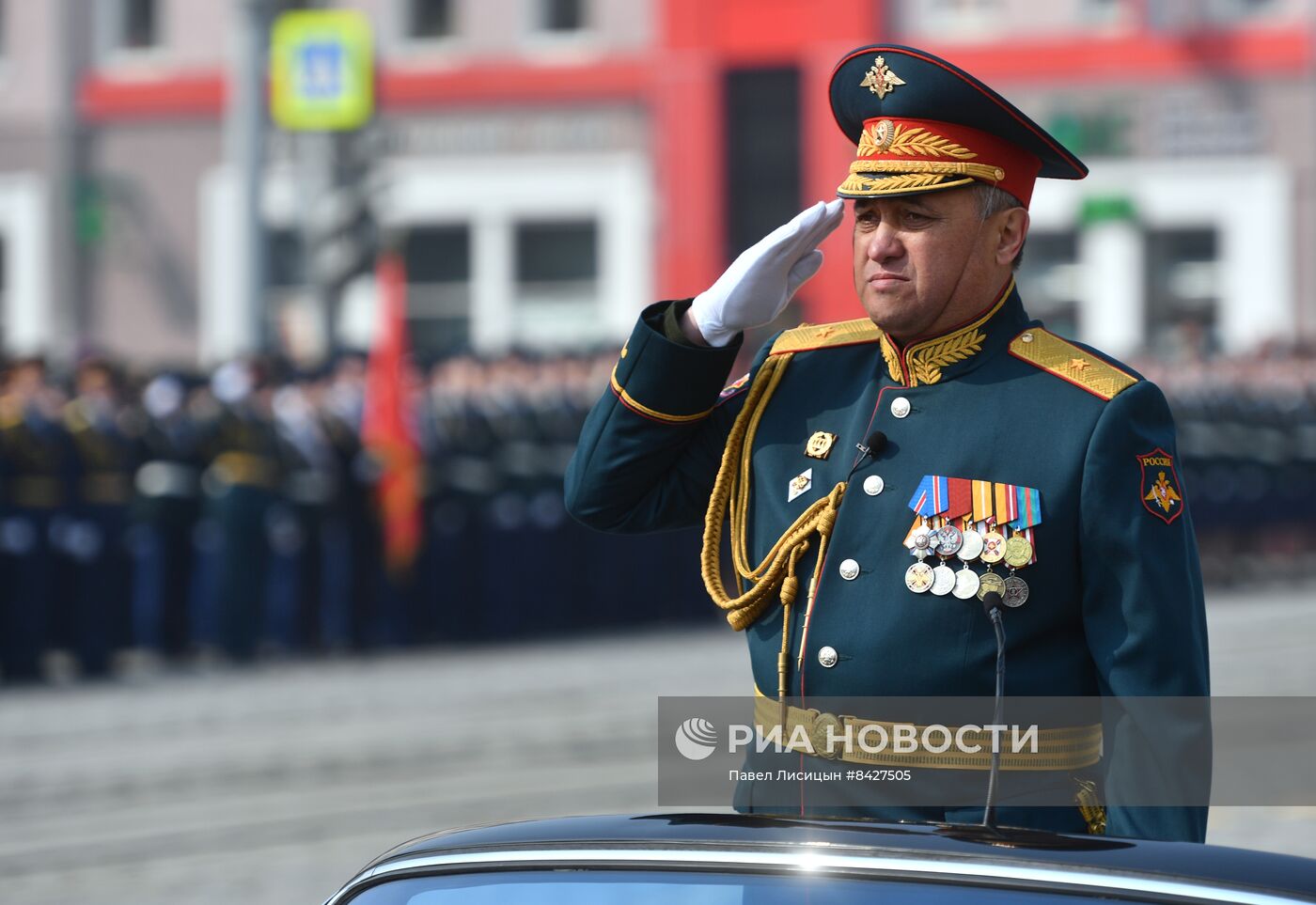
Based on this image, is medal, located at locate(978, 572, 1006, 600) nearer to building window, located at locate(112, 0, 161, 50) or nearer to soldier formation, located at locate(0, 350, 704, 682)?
soldier formation, located at locate(0, 350, 704, 682)

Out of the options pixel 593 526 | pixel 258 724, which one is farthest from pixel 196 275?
pixel 593 526

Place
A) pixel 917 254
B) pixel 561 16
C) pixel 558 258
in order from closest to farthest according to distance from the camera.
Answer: pixel 917 254 → pixel 558 258 → pixel 561 16

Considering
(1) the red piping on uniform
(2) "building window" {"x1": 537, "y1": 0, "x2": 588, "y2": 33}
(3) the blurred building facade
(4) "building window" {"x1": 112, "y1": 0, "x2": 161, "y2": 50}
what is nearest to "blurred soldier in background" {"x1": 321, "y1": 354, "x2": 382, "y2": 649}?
(1) the red piping on uniform

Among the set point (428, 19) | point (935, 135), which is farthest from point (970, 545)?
point (428, 19)

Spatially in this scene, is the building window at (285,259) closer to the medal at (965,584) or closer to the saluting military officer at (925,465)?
the saluting military officer at (925,465)

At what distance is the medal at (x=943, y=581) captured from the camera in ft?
10.3

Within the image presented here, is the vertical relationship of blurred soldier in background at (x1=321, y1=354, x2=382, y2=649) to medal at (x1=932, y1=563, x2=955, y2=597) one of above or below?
below

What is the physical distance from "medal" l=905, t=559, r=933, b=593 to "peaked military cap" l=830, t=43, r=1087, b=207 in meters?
0.51

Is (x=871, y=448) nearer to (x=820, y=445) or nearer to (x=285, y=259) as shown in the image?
(x=820, y=445)

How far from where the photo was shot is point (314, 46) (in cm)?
1584

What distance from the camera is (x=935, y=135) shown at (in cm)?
322

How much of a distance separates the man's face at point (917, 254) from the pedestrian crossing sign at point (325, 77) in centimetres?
1255

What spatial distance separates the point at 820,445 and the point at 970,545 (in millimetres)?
307

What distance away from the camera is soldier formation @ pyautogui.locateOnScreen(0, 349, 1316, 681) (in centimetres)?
1316
